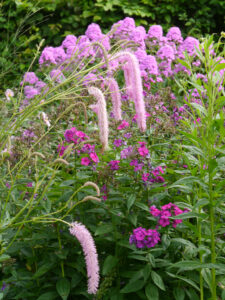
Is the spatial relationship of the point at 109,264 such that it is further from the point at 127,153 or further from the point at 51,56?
the point at 51,56

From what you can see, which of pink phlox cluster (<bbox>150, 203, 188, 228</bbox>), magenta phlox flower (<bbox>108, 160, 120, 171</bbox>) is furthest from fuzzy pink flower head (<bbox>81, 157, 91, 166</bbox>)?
pink phlox cluster (<bbox>150, 203, 188, 228</bbox>)

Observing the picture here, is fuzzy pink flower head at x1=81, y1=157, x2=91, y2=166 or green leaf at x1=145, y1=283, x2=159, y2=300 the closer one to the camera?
green leaf at x1=145, y1=283, x2=159, y2=300

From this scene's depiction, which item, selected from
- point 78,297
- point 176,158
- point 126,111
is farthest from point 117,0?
point 78,297

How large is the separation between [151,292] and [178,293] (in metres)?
0.17

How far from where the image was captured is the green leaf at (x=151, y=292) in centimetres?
243

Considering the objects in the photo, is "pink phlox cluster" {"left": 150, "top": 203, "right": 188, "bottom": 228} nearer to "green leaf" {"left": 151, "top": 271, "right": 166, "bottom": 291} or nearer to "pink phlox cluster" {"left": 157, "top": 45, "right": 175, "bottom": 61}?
"green leaf" {"left": 151, "top": 271, "right": 166, "bottom": 291}

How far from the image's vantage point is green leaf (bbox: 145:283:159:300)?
7.97 ft

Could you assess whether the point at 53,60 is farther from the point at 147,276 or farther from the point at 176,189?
the point at 147,276

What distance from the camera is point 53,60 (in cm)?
562

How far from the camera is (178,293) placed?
2.53 m

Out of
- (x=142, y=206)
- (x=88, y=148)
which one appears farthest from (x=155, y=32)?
(x=142, y=206)

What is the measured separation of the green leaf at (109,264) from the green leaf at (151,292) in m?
0.21

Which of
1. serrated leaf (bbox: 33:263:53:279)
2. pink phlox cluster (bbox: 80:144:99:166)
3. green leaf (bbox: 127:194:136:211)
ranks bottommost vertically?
serrated leaf (bbox: 33:263:53:279)

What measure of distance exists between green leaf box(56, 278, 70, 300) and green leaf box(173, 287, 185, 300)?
1.89 feet
